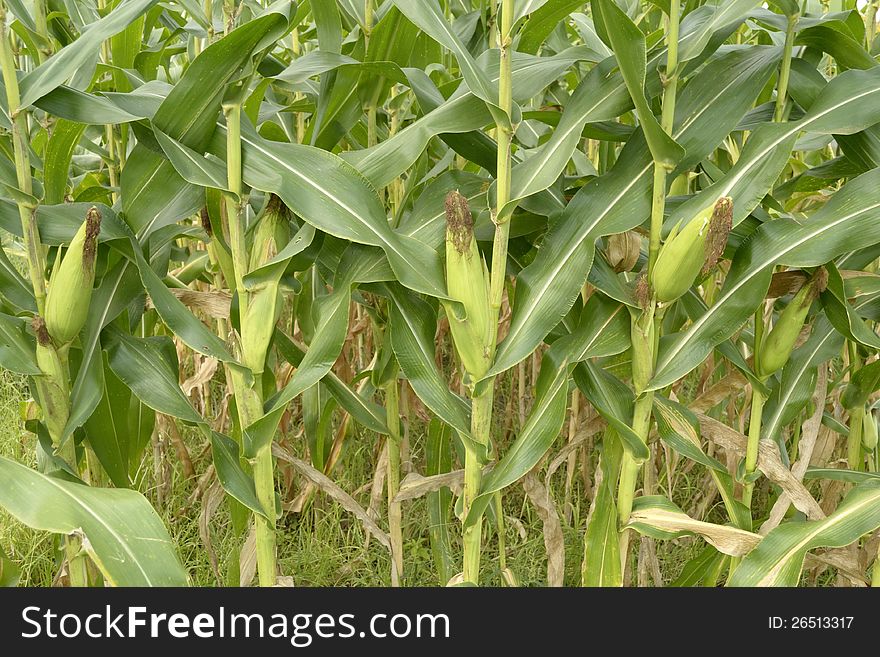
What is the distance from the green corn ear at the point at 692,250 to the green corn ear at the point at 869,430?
97 cm

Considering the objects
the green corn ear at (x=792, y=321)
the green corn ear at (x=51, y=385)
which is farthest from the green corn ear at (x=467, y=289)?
the green corn ear at (x=51, y=385)

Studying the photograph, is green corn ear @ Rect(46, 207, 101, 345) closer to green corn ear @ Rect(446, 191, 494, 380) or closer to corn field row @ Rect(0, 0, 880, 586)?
corn field row @ Rect(0, 0, 880, 586)

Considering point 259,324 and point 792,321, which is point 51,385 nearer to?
point 259,324

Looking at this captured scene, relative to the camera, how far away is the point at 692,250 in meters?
1.47

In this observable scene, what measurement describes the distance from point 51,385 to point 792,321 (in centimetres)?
166

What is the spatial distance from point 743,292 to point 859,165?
1.70 ft

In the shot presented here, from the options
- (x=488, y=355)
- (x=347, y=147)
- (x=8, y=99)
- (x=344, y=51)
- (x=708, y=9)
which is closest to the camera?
(x=8, y=99)

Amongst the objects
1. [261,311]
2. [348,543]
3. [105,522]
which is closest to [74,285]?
[261,311]

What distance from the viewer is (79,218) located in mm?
1655

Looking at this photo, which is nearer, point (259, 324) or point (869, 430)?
point (259, 324)

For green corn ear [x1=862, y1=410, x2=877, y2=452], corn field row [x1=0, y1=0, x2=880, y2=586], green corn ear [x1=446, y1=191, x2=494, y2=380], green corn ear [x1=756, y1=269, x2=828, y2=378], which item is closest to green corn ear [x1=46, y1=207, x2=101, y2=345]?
corn field row [x1=0, y1=0, x2=880, y2=586]

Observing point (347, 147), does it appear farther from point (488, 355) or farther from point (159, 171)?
point (488, 355)

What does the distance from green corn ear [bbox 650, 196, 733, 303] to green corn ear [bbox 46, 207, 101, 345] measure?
115 cm
